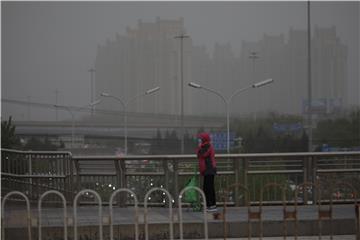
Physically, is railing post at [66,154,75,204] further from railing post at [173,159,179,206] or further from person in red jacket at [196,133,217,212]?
person in red jacket at [196,133,217,212]

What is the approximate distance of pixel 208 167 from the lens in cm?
1116

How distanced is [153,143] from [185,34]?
8.03 m

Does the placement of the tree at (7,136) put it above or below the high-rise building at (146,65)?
below

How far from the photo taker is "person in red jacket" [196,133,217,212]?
11.1 meters

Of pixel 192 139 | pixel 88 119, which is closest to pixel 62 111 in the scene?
pixel 88 119

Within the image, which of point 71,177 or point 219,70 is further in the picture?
point 219,70

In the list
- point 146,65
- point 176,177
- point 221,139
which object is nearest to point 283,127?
point 221,139

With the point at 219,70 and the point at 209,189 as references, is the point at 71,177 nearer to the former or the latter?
the point at 209,189

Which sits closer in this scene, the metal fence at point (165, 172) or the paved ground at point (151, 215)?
the paved ground at point (151, 215)

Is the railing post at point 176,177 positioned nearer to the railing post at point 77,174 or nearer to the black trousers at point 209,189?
the black trousers at point 209,189

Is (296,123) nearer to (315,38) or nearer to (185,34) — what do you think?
(315,38)

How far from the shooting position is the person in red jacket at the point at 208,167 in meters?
11.1

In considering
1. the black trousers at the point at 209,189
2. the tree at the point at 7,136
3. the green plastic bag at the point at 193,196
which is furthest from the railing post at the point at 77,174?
the tree at the point at 7,136

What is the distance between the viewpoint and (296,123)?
113ft
